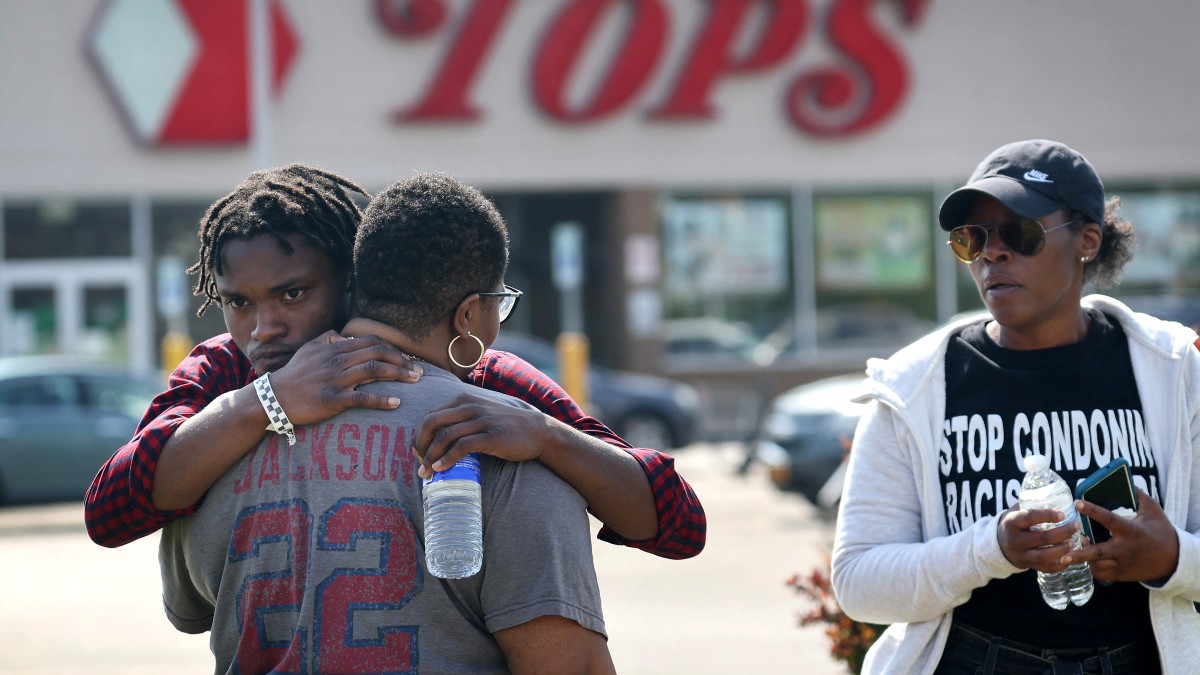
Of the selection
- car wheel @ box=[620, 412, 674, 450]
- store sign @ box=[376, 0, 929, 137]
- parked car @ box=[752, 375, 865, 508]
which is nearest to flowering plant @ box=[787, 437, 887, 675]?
parked car @ box=[752, 375, 865, 508]

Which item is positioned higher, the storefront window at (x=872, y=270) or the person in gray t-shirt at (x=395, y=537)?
the person in gray t-shirt at (x=395, y=537)

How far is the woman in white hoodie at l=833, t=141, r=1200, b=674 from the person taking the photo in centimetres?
277

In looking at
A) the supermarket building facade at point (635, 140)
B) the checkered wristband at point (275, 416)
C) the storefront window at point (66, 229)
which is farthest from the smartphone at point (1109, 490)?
the storefront window at point (66, 229)

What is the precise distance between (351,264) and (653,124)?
62.9 feet

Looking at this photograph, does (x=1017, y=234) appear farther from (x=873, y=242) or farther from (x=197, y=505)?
(x=873, y=242)

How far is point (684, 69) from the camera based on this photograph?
21375mm

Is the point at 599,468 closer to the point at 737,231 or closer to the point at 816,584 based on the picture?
the point at 816,584

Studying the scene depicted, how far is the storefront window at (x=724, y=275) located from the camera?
22.1 m

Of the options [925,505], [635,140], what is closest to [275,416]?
[925,505]

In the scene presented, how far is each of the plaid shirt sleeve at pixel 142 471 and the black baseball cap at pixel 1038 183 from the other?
1586mm

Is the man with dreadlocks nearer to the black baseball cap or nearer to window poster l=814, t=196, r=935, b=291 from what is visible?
the black baseball cap

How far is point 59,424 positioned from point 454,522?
1253cm

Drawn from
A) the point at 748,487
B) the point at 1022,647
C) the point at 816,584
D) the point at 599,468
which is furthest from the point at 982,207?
the point at 748,487

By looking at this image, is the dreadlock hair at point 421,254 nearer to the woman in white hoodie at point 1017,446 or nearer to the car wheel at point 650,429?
the woman in white hoodie at point 1017,446
